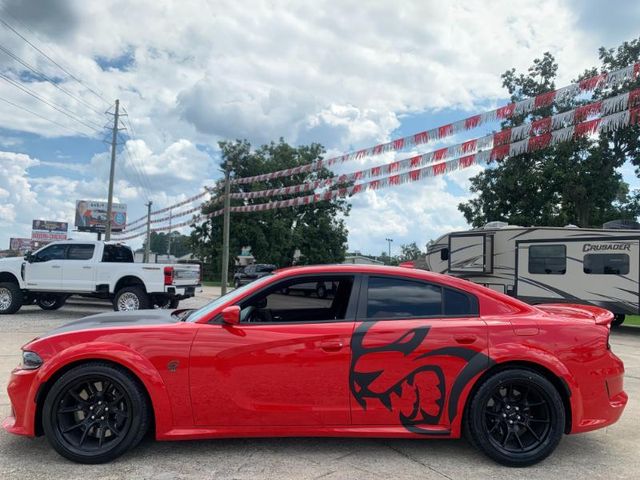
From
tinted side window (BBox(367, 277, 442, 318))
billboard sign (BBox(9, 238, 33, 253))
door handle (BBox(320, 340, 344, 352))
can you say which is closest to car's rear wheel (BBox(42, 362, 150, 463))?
door handle (BBox(320, 340, 344, 352))

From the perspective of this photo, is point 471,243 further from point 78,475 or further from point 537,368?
point 78,475

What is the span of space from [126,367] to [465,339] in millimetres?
2490

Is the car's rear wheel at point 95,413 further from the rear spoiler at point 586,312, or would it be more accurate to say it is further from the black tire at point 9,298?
the black tire at point 9,298

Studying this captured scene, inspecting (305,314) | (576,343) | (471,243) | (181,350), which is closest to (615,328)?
(471,243)

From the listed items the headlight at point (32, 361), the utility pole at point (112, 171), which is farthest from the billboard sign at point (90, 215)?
the headlight at point (32, 361)

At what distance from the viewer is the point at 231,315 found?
3.55 metres

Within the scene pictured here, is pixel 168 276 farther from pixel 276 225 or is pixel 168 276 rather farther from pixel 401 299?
pixel 276 225

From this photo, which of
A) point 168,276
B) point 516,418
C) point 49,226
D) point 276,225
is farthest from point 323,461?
point 49,226

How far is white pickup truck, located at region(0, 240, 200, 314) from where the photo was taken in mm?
12000

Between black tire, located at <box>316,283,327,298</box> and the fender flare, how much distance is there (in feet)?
4.56

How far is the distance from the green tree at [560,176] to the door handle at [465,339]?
977 inches

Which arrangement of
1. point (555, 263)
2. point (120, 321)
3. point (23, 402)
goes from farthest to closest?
point (555, 263)
point (120, 321)
point (23, 402)

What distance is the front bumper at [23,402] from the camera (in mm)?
3471

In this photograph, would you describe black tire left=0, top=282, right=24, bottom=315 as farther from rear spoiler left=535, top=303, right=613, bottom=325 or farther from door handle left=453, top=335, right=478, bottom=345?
rear spoiler left=535, top=303, right=613, bottom=325
